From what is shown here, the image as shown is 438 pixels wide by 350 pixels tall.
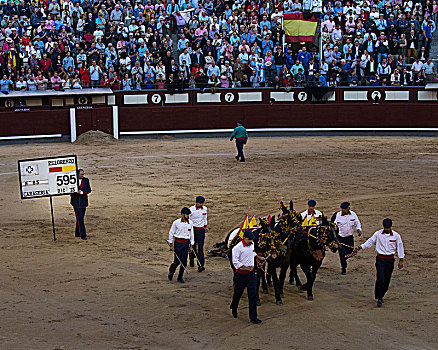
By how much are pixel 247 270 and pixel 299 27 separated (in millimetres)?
23361

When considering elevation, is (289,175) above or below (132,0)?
below

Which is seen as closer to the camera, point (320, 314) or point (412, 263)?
point (320, 314)

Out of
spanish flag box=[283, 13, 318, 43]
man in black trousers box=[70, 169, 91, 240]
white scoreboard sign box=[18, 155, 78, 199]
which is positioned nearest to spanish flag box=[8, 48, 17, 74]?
spanish flag box=[283, 13, 318, 43]

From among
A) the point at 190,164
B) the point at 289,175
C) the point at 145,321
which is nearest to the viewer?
the point at 145,321

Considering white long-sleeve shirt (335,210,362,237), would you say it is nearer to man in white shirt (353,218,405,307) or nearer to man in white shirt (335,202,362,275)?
man in white shirt (335,202,362,275)

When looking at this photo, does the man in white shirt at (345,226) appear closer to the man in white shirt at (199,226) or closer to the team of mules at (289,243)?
the team of mules at (289,243)

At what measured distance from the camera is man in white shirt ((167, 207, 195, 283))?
41.1 feet

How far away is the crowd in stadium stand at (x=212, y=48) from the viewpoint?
30875 millimetres

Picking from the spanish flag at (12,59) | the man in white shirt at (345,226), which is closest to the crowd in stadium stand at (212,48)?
the spanish flag at (12,59)

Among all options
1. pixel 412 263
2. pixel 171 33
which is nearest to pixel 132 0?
pixel 171 33

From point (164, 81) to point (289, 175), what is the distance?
10.9 m

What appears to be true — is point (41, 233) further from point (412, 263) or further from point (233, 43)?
point (233, 43)

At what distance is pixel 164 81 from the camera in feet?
104

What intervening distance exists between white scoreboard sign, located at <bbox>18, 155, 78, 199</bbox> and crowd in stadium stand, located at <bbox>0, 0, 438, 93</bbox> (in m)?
14.9
